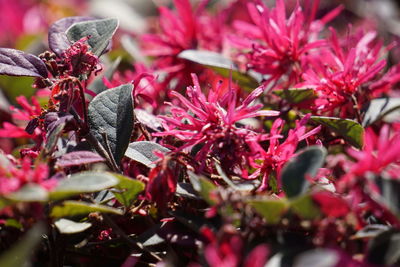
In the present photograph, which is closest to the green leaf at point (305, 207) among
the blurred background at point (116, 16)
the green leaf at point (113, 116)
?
the green leaf at point (113, 116)

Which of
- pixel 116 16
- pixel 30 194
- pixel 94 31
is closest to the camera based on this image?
pixel 30 194

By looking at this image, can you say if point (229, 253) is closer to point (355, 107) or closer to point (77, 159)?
point (77, 159)

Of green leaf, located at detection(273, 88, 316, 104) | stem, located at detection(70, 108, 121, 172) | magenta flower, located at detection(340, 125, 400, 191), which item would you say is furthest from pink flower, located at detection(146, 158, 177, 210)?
green leaf, located at detection(273, 88, 316, 104)

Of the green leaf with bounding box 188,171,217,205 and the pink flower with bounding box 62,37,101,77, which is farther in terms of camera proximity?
the pink flower with bounding box 62,37,101,77

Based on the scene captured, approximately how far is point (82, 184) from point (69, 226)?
0.42ft

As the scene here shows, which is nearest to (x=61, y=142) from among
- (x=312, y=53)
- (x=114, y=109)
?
(x=114, y=109)

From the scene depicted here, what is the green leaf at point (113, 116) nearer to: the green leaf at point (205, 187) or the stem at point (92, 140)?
the stem at point (92, 140)

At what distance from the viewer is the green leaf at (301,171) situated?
657 mm

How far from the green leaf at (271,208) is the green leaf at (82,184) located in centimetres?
18

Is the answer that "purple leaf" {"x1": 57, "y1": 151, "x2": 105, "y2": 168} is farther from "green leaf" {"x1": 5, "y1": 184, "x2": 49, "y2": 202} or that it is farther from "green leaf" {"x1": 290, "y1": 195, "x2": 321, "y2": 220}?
"green leaf" {"x1": 290, "y1": 195, "x2": 321, "y2": 220}

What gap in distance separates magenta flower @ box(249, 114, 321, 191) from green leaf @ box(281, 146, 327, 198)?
0.34ft

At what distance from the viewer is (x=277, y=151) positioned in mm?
808

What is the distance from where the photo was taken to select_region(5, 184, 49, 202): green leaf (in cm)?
57

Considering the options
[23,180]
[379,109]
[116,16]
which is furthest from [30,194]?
[116,16]
